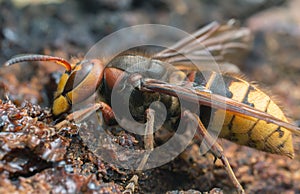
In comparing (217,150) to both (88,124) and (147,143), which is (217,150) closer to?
(147,143)

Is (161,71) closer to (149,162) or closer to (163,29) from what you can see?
(149,162)

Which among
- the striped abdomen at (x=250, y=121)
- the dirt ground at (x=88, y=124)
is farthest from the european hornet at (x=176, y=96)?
the dirt ground at (x=88, y=124)

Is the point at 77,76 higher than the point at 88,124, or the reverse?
the point at 77,76

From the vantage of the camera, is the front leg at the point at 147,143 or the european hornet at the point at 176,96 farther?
the european hornet at the point at 176,96

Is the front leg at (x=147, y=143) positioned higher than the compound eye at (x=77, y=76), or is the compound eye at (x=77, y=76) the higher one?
the compound eye at (x=77, y=76)

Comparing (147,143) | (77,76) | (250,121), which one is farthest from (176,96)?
(77,76)

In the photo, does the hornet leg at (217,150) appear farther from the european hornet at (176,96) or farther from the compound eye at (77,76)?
the compound eye at (77,76)

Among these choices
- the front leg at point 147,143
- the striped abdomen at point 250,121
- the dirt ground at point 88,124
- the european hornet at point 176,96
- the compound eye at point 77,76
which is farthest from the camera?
the striped abdomen at point 250,121

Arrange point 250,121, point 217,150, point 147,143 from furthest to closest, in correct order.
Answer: point 250,121 → point 217,150 → point 147,143
